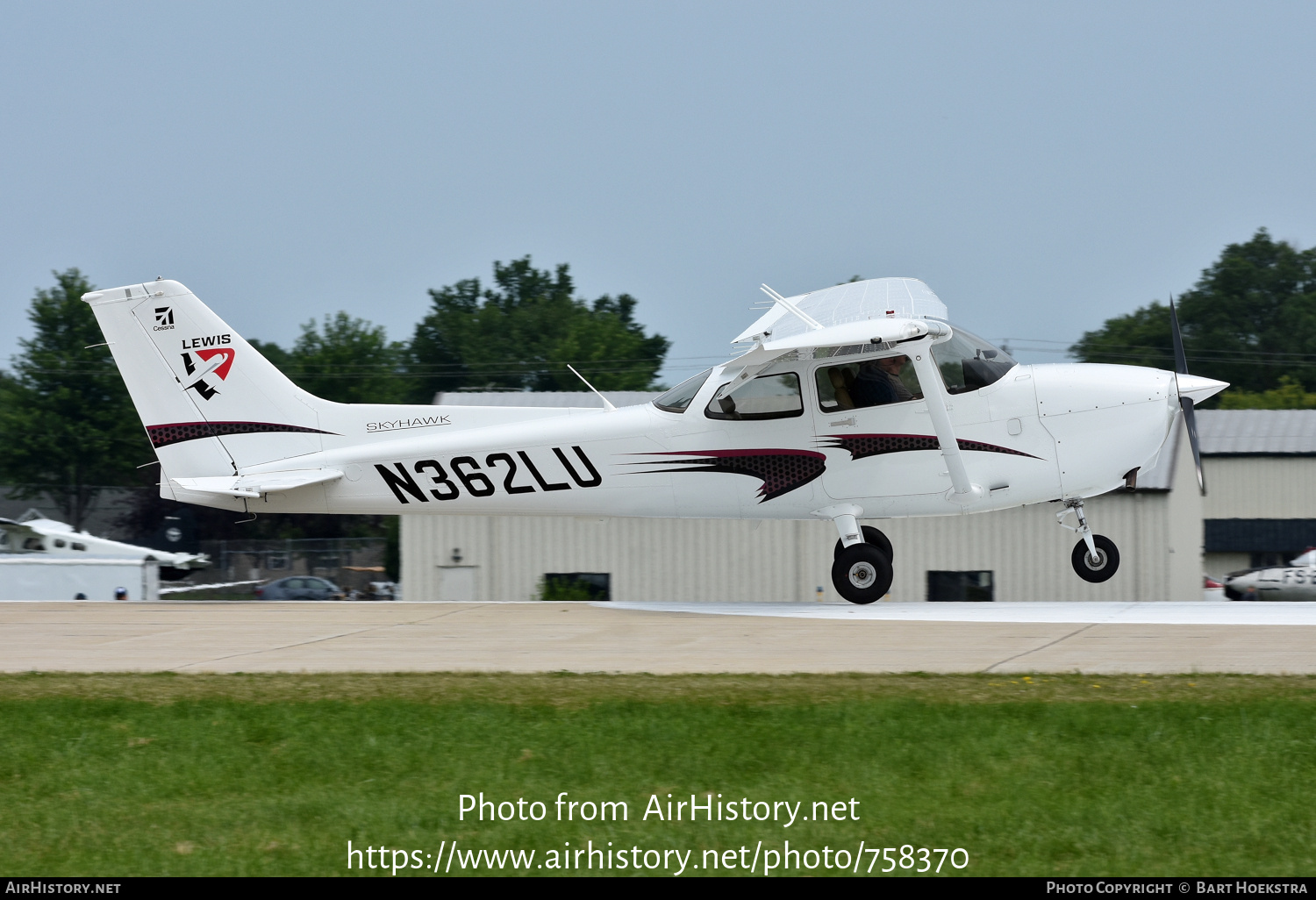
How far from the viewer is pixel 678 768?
7184 millimetres

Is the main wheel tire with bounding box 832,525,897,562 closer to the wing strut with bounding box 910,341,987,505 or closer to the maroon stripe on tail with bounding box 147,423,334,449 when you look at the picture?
the wing strut with bounding box 910,341,987,505

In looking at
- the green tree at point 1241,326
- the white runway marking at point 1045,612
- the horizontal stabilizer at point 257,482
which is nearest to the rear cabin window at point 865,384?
the white runway marking at point 1045,612

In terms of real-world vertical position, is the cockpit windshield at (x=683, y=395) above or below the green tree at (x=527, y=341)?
below

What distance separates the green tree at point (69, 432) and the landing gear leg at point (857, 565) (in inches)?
2455

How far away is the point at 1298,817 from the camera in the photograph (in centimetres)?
631

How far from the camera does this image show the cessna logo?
15.1 metres

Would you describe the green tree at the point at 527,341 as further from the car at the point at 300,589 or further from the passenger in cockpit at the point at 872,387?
the passenger in cockpit at the point at 872,387

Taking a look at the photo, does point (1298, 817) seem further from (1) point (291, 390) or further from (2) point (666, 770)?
(1) point (291, 390)

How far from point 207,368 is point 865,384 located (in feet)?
24.2

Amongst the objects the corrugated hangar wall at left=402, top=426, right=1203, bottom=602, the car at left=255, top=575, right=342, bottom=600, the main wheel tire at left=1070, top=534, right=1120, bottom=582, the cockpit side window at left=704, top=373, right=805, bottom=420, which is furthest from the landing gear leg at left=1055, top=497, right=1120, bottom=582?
the car at left=255, top=575, right=342, bottom=600

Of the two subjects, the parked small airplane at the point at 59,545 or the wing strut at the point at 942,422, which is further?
the parked small airplane at the point at 59,545

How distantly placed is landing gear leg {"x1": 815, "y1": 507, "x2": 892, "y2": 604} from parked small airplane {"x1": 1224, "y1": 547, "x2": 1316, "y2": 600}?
22.8m

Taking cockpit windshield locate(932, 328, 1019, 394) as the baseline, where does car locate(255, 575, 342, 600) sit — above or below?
below

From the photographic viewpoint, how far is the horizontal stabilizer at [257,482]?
48.8ft
